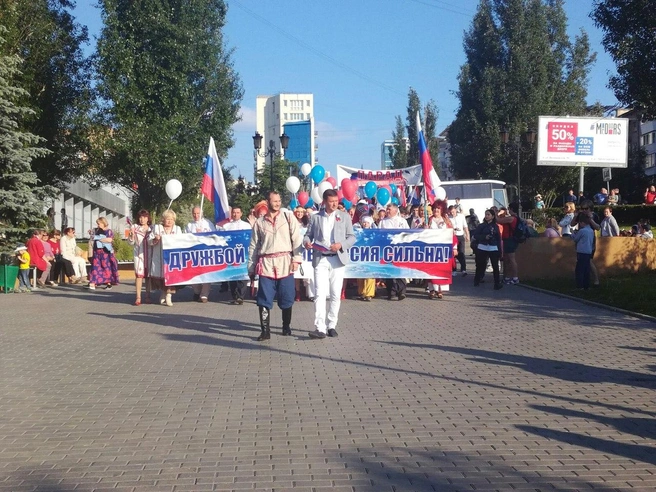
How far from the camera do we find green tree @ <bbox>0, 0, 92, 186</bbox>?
2489cm

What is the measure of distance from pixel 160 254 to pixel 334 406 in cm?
885

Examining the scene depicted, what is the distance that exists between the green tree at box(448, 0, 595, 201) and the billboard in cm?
1172

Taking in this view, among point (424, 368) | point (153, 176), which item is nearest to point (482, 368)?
point (424, 368)

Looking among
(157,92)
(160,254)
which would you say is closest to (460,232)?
(160,254)

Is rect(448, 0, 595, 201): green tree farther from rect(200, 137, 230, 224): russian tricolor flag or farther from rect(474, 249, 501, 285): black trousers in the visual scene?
rect(200, 137, 230, 224): russian tricolor flag

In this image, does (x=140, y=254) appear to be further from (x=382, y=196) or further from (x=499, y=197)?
(x=499, y=197)

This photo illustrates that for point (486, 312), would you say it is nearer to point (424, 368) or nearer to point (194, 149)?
point (424, 368)

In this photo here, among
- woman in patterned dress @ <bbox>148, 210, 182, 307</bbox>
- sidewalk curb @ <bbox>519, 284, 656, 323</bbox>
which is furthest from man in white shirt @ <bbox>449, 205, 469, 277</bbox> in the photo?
woman in patterned dress @ <bbox>148, 210, 182, 307</bbox>

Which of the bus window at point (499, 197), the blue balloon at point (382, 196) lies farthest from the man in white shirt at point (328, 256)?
the bus window at point (499, 197)

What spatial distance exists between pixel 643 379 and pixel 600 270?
39.0 feet

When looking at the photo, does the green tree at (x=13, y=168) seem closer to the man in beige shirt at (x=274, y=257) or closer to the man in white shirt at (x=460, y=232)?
the man in white shirt at (x=460, y=232)

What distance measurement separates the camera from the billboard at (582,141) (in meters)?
42.8

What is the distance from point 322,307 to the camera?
10641 mm

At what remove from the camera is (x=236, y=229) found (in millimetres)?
15672
